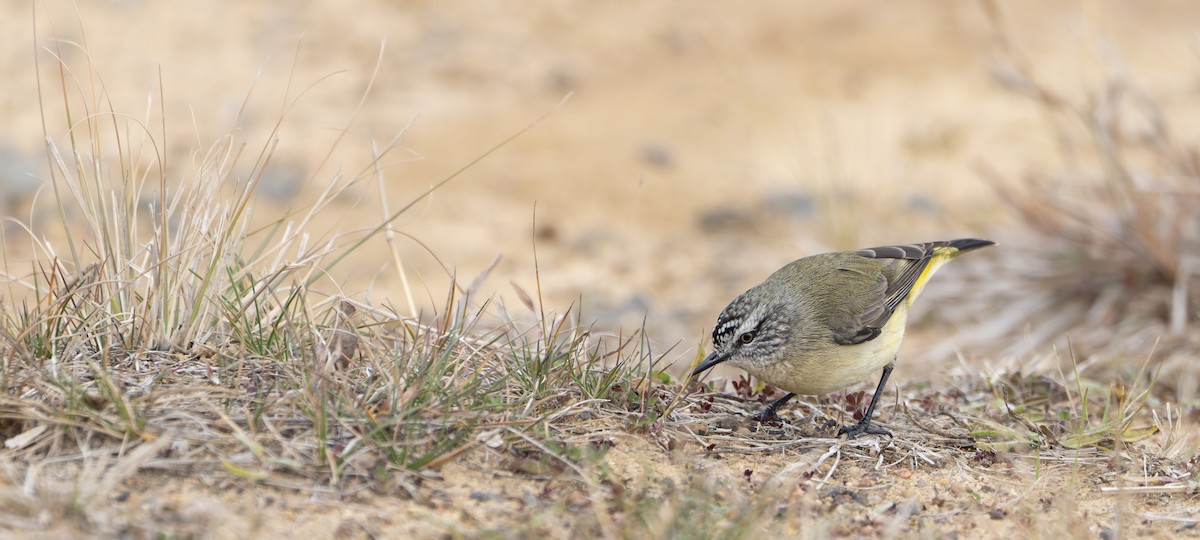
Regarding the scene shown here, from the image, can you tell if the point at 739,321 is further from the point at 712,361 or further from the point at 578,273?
the point at 578,273

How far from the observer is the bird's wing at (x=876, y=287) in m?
4.49

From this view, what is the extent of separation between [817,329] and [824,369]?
203mm

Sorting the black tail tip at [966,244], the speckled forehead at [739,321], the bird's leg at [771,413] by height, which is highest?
the black tail tip at [966,244]

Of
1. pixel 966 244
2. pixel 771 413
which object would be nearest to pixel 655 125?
pixel 966 244

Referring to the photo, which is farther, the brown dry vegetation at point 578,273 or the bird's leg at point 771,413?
the bird's leg at point 771,413

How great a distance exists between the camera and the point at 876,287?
4.91 meters

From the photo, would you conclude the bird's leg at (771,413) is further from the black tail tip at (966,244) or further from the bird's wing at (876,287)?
the black tail tip at (966,244)

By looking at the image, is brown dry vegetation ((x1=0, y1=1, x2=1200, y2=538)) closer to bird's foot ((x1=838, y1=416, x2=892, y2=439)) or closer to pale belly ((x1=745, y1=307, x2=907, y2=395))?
bird's foot ((x1=838, y1=416, x2=892, y2=439))

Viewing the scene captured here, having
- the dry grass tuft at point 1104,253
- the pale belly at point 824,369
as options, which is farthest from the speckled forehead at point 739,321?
the dry grass tuft at point 1104,253

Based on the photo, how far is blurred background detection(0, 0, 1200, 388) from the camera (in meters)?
9.01

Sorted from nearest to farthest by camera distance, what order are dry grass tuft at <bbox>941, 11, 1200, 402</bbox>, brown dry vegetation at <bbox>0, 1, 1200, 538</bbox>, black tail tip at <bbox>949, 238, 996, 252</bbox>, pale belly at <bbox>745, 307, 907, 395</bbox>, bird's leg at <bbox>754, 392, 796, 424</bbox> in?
brown dry vegetation at <bbox>0, 1, 1200, 538</bbox> → pale belly at <bbox>745, 307, 907, 395</bbox> → bird's leg at <bbox>754, 392, 796, 424</bbox> → black tail tip at <bbox>949, 238, 996, 252</bbox> → dry grass tuft at <bbox>941, 11, 1200, 402</bbox>

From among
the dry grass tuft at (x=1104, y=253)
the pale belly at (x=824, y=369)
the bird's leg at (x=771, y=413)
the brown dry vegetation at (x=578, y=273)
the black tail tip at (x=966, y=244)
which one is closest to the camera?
the brown dry vegetation at (x=578, y=273)

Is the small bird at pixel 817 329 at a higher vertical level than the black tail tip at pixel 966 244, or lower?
lower

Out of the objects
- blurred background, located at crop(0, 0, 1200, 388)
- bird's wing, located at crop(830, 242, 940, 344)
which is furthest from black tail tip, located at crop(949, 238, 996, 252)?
blurred background, located at crop(0, 0, 1200, 388)
